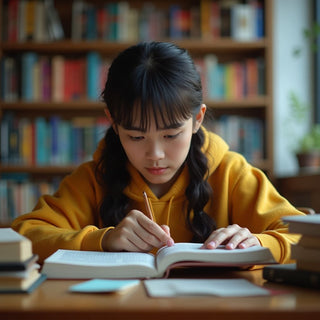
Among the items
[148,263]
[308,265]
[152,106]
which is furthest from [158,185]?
[308,265]

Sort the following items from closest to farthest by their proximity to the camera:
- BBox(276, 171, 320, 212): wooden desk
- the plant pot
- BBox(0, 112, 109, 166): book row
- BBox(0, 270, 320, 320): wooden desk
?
BBox(0, 270, 320, 320): wooden desk, BBox(276, 171, 320, 212): wooden desk, the plant pot, BBox(0, 112, 109, 166): book row

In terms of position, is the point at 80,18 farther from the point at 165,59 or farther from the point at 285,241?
the point at 285,241

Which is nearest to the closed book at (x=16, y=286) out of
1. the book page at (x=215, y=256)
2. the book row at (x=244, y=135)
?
the book page at (x=215, y=256)

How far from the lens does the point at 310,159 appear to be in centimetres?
292

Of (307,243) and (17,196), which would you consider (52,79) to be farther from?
(307,243)

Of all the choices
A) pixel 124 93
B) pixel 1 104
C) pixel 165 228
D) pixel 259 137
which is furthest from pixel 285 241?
pixel 1 104

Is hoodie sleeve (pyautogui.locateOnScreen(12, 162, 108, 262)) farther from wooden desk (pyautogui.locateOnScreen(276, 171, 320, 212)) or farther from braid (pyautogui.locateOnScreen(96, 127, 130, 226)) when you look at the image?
wooden desk (pyautogui.locateOnScreen(276, 171, 320, 212))

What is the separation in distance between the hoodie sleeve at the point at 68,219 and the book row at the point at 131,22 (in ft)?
5.73

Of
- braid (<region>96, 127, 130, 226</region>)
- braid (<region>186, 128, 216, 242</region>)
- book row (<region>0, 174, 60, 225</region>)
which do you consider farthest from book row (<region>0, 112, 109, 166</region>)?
braid (<region>186, 128, 216, 242</region>)

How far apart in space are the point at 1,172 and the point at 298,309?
2701 mm

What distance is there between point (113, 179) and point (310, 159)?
5.95 feet

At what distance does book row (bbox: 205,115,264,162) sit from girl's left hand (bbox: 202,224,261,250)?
2115 mm

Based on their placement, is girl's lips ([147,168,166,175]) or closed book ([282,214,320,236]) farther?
girl's lips ([147,168,166,175])

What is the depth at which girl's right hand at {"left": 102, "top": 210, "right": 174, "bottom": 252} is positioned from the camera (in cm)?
98
